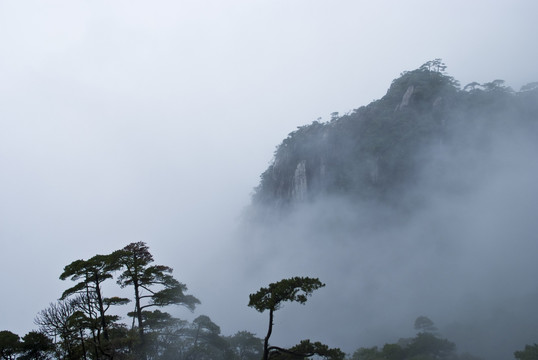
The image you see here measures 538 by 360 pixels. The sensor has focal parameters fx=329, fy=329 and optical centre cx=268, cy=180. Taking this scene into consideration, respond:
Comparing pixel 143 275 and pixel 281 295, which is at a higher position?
pixel 143 275

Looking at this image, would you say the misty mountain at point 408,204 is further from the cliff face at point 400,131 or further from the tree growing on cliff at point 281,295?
the tree growing on cliff at point 281,295

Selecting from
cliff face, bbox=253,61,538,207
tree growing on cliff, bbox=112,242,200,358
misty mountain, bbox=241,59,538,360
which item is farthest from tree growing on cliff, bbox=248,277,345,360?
cliff face, bbox=253,61,538,207

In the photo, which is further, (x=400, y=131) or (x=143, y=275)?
(x=400, y=131)

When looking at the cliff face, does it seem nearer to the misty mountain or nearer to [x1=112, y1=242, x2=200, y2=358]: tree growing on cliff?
the misty mountain

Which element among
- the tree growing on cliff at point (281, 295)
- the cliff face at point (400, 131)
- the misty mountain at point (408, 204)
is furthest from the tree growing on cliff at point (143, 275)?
the cliff face at point (400, 131)

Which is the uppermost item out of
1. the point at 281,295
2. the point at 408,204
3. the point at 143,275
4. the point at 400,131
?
the point at 400,131

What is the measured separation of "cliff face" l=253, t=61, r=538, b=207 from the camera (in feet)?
386

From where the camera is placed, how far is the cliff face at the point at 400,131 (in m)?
118

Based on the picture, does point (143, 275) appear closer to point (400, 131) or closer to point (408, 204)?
point (400, 131)

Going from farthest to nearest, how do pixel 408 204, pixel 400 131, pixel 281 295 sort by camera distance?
pixel 408 204 < pixel 400 131 < pixel 281 295

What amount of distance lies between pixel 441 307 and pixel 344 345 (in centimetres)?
2538

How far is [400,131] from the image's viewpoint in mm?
119375

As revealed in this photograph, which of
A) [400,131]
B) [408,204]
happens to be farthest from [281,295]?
[408,204]

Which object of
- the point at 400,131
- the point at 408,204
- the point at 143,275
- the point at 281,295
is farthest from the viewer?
the point at 408,204
